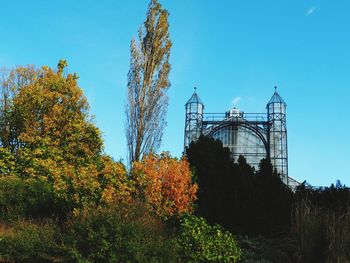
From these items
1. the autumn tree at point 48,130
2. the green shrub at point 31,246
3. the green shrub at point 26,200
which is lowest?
the green shrub at point 31,246

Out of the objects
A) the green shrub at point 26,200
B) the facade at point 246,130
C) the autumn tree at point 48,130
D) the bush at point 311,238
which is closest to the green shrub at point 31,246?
the green shrub at point 26,200

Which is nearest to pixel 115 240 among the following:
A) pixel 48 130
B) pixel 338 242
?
pixel 338 242

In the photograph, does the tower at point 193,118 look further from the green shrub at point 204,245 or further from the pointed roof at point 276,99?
the green shrub at point 204,245

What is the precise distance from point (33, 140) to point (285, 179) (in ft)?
59.2

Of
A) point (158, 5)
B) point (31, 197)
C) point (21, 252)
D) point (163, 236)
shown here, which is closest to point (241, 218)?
point (163, 236)

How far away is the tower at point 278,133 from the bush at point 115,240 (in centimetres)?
2280

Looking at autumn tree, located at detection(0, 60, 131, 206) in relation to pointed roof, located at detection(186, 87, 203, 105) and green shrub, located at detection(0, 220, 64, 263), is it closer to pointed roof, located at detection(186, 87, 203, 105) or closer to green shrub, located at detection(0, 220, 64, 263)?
green shrub, located at detection(0, 220, 64, 263)

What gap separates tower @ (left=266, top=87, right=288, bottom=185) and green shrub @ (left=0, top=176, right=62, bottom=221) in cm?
1971

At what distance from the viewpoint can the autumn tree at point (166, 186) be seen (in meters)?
10.8

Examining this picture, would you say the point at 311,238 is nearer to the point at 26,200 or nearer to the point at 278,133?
the point at 26,200

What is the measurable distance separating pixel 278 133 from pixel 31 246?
24.6 metres

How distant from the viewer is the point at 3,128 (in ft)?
64.9

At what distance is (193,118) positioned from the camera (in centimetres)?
3178

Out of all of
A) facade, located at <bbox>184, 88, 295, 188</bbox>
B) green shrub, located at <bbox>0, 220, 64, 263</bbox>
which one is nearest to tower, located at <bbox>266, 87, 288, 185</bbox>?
facade, located at <bbox>184, 88, 295, 188</bbox>
